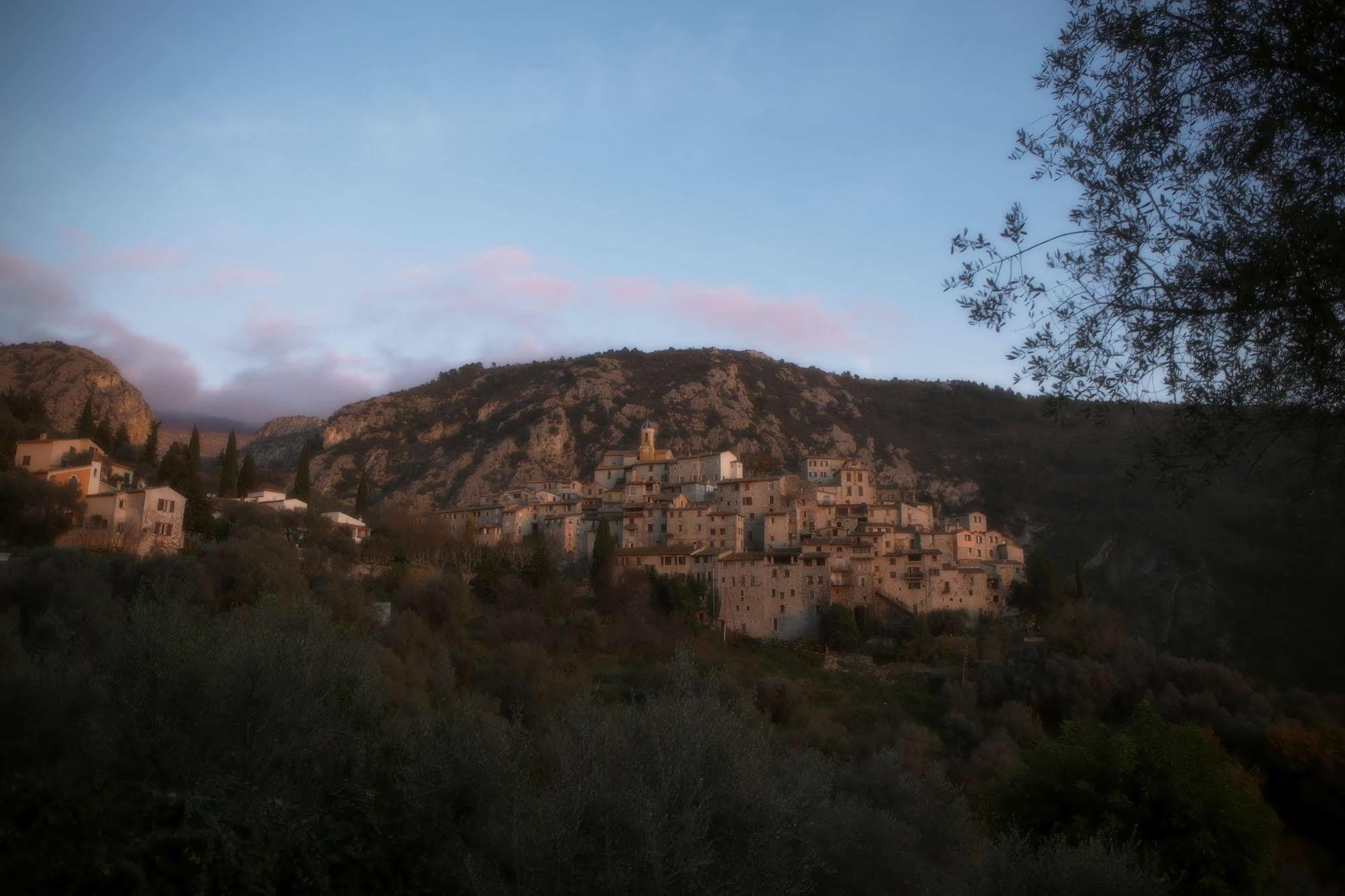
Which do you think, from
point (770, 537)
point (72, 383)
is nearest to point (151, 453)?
point (72, 383)

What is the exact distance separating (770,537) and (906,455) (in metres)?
49.9

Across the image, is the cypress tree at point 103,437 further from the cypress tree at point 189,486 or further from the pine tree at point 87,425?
the cypress tree at point 189,486

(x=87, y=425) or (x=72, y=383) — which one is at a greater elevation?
(x=72, y=383)

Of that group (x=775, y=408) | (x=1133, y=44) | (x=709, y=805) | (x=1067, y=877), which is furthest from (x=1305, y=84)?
(x=775, y=408)

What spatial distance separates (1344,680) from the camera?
2199 inches

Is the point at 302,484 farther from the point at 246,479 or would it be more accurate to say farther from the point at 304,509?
the point at 304,509

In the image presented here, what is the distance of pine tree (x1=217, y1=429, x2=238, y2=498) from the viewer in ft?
196

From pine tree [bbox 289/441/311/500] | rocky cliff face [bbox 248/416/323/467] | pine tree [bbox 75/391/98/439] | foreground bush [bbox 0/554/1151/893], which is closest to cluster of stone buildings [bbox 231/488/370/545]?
pine tree [bbox 289/441/311/500]

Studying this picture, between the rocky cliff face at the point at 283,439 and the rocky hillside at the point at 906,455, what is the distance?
717 mm

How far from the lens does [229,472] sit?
6097cm

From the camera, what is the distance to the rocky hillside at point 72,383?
8050 cm

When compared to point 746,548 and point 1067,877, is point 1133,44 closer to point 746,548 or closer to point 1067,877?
point 1067,877

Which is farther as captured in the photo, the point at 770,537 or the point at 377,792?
the point at 770,537

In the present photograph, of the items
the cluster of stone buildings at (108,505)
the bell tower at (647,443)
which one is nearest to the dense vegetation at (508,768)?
the cluster of stone buildings at (108,505)
